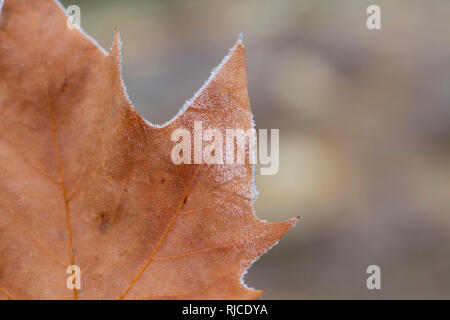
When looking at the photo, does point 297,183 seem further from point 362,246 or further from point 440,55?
point 440,55

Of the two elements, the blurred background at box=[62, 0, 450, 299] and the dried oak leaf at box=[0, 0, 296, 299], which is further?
the blurred background at box=[62, 0, 450, 299]

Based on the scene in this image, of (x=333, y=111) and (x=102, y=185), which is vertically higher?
(x=333, y=111)

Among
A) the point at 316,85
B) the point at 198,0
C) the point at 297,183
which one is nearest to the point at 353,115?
the point at 316,85

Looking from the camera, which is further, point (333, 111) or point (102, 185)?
point (333, 111)
